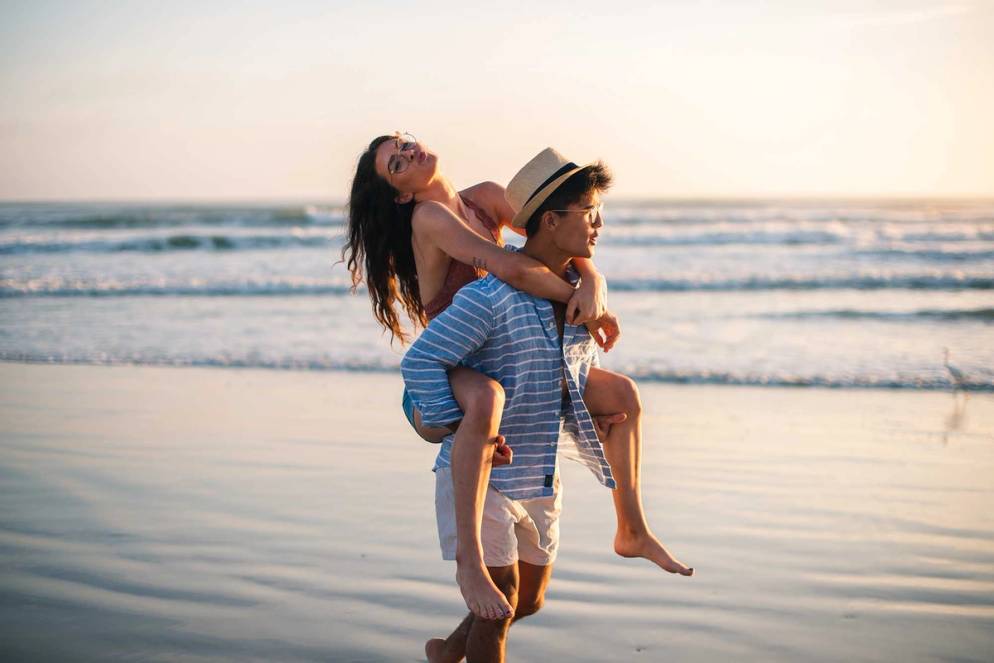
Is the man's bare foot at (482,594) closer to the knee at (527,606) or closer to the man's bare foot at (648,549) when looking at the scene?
the knee at (527,606)

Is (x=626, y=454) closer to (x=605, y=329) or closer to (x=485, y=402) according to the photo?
(x=605, y=329)

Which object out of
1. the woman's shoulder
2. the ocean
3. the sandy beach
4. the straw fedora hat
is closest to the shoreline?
the ocean

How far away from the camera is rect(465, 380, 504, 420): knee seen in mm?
2793

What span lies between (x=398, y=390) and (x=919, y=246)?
56.8 feet

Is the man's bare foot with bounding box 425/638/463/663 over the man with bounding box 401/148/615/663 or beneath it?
beneath

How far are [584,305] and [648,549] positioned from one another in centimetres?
78

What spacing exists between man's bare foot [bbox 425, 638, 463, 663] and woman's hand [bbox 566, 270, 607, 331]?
1112 millimetres

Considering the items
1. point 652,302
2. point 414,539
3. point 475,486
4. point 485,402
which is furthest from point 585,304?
point 652,302

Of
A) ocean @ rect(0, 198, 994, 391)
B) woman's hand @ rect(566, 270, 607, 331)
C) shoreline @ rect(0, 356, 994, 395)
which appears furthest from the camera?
ocean @ rect(0, 198, 994, 391)

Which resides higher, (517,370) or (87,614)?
(517,370)

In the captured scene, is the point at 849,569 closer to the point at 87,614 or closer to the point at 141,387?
the point at 87,614

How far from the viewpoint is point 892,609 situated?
13.1 feet

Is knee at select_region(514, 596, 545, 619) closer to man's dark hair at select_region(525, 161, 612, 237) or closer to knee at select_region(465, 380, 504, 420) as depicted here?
knee at select_region(465, 380, 504, 420)

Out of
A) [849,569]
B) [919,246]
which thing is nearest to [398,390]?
[849,569]
